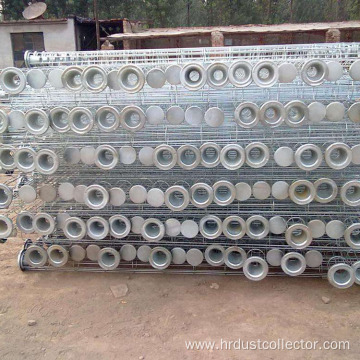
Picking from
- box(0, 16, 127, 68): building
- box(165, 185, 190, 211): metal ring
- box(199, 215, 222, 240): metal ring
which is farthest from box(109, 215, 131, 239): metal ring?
box(0, 16, 127, 68): building

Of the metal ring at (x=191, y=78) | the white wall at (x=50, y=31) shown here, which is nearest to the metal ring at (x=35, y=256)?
the metal ring at (x=191, y=78)

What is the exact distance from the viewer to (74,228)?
3.97 m

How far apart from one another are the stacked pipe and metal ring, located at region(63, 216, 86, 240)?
0.01m

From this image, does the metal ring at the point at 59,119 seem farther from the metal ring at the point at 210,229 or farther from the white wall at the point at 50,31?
the white wall at the point at 50,31

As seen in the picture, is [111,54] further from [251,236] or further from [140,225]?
[251,236]

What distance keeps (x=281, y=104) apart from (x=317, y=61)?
0.49m

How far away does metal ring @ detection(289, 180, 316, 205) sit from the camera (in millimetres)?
3494

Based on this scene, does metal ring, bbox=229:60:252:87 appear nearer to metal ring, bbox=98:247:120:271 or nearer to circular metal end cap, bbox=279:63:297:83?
circular metal end cap, bbox=279:63:297:83

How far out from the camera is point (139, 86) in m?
3.48

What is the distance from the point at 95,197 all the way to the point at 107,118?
0.81 m

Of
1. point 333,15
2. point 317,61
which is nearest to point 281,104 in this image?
point 317,61

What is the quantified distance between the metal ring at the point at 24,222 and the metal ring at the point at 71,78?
54.8 inches

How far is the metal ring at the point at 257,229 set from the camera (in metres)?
3.65

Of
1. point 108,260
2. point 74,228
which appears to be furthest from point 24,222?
point 108,260
